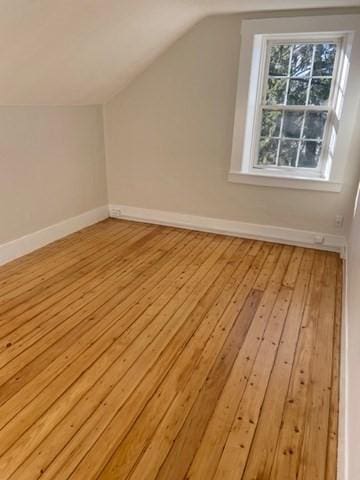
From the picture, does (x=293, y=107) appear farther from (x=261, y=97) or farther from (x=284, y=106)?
(x=261, y=97)

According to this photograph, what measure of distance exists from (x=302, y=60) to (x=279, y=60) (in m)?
0.22

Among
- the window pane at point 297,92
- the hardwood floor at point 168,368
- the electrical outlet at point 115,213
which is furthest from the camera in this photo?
the electrical outlet at point 115,213

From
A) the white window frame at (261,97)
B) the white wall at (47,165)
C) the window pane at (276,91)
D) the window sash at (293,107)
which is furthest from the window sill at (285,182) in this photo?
the white wall at (47,165)

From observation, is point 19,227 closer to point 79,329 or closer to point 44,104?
point 44,104

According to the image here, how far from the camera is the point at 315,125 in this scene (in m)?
3.45

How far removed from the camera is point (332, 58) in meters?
3.22

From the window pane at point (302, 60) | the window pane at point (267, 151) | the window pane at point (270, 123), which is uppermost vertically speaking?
the window pane at point (302, 60)

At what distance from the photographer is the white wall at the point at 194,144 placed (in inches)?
135

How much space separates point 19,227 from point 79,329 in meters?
1.50

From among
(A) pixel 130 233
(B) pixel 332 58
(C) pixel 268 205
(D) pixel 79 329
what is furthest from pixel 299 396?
(B) pixel 332 58

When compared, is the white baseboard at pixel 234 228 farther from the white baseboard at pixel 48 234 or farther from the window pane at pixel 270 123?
the window pane at pixel 270 123

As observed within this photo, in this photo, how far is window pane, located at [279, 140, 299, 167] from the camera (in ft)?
11.7

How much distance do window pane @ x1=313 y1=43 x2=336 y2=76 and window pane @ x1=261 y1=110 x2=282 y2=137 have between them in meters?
0.52

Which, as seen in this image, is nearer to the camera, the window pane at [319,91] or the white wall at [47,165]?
the white wall at [47,165]
